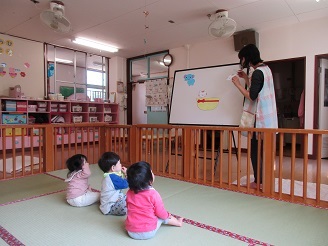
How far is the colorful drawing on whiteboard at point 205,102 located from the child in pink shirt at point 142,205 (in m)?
1.68

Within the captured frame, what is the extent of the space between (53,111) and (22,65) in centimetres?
128

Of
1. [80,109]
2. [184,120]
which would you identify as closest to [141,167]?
[184,120]

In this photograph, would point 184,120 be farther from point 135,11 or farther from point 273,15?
point 273,15

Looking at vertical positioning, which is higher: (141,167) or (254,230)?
(141,167)

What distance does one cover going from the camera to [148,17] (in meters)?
4.46

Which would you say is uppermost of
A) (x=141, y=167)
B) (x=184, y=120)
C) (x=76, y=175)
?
(x=184, y=120)

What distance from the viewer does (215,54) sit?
5.75m

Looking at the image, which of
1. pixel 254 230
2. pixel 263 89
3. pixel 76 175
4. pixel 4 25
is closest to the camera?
pixel 254 230

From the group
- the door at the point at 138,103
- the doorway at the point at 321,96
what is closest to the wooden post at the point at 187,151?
the doorway at the point at 321,96

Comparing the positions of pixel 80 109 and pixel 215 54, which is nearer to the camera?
pixel 215 54

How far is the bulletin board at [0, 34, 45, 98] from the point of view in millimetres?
5414

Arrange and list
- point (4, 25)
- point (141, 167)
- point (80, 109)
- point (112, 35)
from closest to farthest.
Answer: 1. point (141, 167)
2. point (4, 25)
3. point (112, 35)
4. point (80, 109)

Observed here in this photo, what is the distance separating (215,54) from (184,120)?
3.16 metres

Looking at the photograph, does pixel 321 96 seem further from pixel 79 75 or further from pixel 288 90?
pixel 79 75
